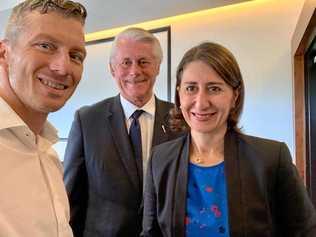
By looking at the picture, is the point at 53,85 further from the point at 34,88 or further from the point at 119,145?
the point at 119,145

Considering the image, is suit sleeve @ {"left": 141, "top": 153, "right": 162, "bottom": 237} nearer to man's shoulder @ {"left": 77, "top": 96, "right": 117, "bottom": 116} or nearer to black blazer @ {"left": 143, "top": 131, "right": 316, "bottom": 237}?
black blazer @ {"left": 143, "top": 131, "right": 316, "bottom": 237}

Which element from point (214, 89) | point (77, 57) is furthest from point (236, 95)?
point (77, 57)

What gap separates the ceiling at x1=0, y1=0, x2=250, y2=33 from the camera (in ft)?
12.9

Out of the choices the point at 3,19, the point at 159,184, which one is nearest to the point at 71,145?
the point at 159,184

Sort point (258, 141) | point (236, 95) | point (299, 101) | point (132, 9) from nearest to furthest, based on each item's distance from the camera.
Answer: point (258, 141) → point (236, 95) → point (299, 101) → point (132, 9)

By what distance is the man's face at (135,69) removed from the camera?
1908 mm

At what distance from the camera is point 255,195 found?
127 centimetres

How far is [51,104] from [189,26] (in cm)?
366

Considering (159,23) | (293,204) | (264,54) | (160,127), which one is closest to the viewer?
(293,204)

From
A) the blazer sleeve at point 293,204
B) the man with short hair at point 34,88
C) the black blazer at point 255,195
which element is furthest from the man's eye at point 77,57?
the blazer sleeve at point 293,204

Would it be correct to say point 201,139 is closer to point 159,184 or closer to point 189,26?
point 159,184

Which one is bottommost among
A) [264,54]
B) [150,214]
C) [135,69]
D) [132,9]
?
[150,214]

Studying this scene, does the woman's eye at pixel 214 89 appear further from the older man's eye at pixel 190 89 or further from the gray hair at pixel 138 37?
the gray hair at pixel 138 37

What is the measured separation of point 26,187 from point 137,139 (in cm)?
89
